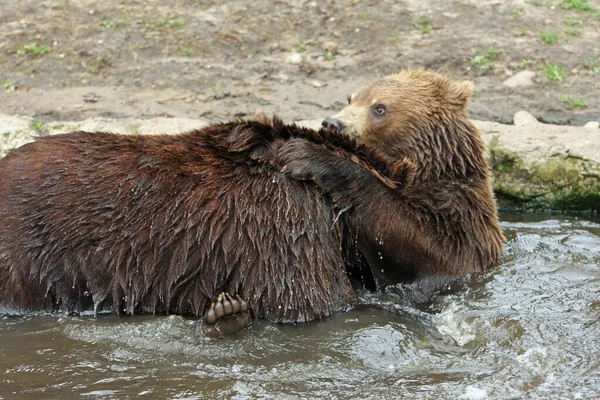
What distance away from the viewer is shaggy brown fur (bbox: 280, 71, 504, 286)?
4875 mm

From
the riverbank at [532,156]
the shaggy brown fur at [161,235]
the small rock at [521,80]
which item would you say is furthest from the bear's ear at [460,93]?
the small rock at [521,80]

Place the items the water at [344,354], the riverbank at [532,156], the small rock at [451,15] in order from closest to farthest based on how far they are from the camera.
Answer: the water at [344,354] < the riverbank at [532,156] < the small rock at [451,15]

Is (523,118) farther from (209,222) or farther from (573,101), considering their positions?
(209,222)

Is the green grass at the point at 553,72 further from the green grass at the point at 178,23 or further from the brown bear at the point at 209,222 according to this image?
the brown bear at the point at 209,222

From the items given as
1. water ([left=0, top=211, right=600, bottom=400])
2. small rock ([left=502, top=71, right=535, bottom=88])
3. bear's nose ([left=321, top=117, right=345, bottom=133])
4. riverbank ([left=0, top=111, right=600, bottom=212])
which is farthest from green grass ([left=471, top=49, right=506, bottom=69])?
water ([left=0, top=211, right=600, bottom=400])

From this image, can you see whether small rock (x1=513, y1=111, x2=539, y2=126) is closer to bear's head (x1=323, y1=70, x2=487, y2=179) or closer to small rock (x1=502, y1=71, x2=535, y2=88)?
small rock (x1=502, y1=71, x2=535, y2=88)

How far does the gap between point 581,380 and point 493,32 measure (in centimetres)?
673

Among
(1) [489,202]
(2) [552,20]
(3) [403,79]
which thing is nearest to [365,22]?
(2) [552,20]

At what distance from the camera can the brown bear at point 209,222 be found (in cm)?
465

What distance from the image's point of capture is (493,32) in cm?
1005

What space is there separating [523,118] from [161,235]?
4.79 m

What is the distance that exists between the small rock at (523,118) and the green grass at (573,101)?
559mm

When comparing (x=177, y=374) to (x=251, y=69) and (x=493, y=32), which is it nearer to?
(x=251, y=69)

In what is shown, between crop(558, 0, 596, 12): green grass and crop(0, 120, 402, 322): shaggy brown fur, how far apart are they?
22.2ft
